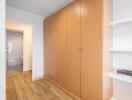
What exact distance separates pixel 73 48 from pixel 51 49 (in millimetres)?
1071

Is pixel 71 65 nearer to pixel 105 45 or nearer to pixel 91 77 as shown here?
pixel 91 77

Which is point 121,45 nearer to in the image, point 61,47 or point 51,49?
point 61,47

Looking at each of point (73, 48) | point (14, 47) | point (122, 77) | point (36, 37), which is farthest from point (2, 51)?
point (14, 47)

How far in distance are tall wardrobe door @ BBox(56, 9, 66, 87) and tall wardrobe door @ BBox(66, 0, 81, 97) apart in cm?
17

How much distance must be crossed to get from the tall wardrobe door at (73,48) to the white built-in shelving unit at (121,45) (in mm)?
660

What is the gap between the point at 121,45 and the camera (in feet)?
4.99

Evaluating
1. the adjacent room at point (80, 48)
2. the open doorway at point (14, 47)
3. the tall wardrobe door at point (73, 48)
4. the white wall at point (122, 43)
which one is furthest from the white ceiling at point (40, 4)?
the open doorway at point (14, 47)

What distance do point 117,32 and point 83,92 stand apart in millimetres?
1322

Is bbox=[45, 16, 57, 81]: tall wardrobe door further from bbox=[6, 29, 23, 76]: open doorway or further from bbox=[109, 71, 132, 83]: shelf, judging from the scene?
bbox=[6, 29, 23, 76]: open doorway

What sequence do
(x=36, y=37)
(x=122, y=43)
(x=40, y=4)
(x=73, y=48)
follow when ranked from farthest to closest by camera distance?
(x=36, y=37) < (x=40, y=4) < (x=73, y=48) < (x=122, y=43)

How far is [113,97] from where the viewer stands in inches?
62.8

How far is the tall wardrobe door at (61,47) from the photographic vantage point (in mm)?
2293

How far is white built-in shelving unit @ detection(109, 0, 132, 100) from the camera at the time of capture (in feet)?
4.68

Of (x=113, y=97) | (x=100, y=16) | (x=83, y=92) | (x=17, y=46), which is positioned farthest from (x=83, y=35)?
(x=17, y=46)
